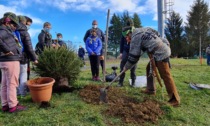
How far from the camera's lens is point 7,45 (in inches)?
155

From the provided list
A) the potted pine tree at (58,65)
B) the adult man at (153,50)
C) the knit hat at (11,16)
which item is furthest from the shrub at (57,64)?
the adult man at (153,50)

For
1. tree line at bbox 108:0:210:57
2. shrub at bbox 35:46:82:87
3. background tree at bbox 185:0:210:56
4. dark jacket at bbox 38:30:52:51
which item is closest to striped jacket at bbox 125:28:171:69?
shrub at bbox 35:46:82:87

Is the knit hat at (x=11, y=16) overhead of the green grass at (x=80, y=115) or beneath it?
overhead

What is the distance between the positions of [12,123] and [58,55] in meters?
2.21

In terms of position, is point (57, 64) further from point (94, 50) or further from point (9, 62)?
point (94, 50)

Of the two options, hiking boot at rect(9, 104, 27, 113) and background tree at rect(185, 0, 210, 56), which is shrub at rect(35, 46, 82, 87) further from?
background tree at rect(185, 0, 210, 56)

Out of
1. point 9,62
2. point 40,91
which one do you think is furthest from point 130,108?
point 9,62

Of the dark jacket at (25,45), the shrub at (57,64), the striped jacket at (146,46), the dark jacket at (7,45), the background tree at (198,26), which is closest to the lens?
the dark jacket at (7,45)

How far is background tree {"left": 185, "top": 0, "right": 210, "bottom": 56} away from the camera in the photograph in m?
44.9

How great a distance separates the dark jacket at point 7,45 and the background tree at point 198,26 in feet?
146

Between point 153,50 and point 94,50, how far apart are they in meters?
3.05

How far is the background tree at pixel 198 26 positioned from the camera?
4491cm

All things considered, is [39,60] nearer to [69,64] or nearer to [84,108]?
[69,64]

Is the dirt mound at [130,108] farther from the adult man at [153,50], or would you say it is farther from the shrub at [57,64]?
the shrub at [57,64]
